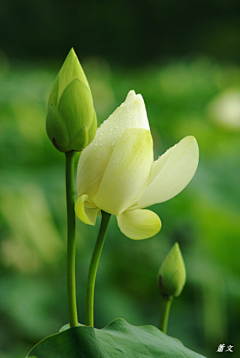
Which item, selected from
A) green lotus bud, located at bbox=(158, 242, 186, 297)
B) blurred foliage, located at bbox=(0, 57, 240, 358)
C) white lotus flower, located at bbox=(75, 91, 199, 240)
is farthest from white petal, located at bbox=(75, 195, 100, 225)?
blurred foliage, located at bbox=(0, 57, 240, 358)

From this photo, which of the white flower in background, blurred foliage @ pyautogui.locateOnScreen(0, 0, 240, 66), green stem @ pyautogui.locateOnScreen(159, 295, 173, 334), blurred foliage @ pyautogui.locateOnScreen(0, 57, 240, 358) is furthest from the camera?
blurred foliage @ pyautogui.locateOnScreen(0, 0, 240, 66)

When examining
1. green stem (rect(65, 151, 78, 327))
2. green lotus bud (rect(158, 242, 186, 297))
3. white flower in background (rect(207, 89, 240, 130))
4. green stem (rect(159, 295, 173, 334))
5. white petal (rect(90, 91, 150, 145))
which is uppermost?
white flower in background (rect(207, 89, 240, 130))

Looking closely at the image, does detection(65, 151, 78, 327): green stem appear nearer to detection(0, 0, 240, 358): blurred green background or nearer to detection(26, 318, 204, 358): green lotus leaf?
detection(26, 318, 204, 358): green lotus leaf

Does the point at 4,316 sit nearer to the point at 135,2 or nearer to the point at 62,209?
the point at 62,209

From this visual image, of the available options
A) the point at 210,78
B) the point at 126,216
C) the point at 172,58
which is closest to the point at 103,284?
the point at 126,216

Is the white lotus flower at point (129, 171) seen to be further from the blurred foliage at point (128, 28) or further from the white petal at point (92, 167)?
the blurred foliage at point (128, 28)

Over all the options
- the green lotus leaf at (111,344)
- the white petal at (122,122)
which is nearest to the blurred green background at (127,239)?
the green lotus leaf at (111,344)
